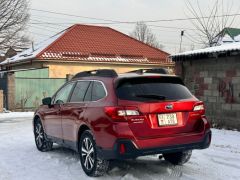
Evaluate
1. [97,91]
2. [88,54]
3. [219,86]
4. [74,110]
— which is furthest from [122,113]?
[88,54]

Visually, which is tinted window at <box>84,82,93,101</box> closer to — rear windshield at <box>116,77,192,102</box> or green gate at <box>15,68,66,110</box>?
rear windshield at <box>116,77,192,102</box>

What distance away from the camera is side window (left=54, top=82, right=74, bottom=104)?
8.12 meters

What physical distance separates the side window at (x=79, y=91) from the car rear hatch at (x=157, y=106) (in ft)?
3.45

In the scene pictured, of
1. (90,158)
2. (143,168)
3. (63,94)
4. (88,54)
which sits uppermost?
(88,54)

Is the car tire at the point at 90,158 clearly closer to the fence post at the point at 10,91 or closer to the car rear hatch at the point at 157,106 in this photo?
the car rear hatch at the point at 157,106

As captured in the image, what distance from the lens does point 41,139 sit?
9.45m

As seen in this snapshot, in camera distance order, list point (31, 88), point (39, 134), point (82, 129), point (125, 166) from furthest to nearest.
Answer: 1. point (31, 88)
2. point (39, 134)
3. point (125, 166)
4. point (82, 129)

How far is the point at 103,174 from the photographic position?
6707 mm

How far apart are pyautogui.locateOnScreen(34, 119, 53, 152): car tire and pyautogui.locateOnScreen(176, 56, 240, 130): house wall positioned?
5.69 metres

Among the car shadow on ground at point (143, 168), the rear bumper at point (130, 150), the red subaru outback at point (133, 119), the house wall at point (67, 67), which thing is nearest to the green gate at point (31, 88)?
the house wall at point (67, 67)

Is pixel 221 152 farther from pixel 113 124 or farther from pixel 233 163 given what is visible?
pixel 113 124

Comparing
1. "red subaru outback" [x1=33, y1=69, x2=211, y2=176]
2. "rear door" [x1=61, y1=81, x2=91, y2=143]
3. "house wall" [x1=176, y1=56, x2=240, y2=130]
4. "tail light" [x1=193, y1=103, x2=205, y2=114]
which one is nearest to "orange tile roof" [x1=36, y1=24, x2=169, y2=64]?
"house wall" [x1=176, y1=56, x2=240, y2=130]

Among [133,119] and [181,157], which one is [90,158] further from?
[181,157]

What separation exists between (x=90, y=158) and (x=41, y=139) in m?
2.95
